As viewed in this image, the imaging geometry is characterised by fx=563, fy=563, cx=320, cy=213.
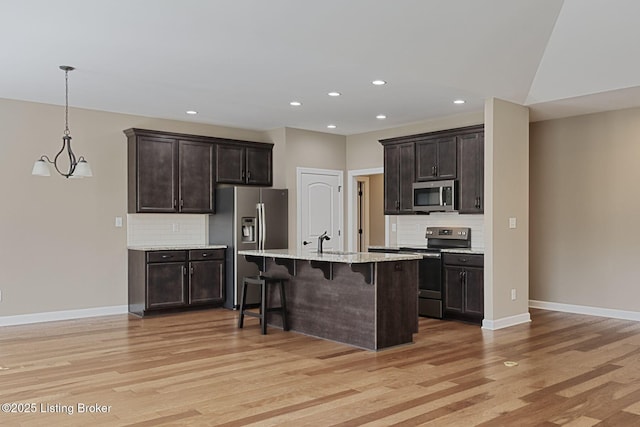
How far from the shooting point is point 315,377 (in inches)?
171

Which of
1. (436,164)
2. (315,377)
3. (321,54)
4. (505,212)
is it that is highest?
(321,54)

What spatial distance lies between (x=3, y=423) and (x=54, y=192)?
407cm

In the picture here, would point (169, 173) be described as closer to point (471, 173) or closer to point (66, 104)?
point (66, 104)

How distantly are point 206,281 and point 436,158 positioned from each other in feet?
11.5

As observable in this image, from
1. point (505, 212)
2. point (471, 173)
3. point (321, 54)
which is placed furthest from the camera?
point (471, 173)

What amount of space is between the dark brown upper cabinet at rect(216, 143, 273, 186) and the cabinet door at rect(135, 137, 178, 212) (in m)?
0.73

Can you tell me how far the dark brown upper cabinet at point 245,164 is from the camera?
8.16 m

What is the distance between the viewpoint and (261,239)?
26.3ft

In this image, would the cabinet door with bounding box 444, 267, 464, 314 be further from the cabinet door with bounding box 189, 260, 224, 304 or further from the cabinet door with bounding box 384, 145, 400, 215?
the cabinet door with bounding box 189, 260, 224, 304

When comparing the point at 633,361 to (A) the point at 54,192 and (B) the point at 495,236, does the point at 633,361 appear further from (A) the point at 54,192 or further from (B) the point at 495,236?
(A) the point at 54,192

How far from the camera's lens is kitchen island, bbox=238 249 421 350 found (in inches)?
208

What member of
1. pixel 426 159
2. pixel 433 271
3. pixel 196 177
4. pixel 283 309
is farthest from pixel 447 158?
pixel 196 177

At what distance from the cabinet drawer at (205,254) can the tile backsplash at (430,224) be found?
8.62 feet

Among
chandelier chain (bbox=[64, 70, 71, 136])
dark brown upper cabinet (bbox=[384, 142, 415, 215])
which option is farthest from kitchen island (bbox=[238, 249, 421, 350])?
chandelier chain (bbox=[64, 70, 71, 136])
